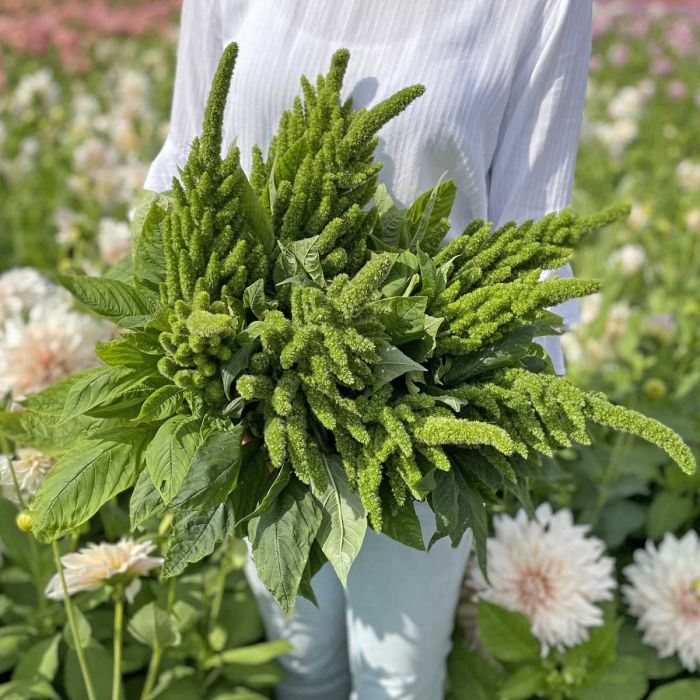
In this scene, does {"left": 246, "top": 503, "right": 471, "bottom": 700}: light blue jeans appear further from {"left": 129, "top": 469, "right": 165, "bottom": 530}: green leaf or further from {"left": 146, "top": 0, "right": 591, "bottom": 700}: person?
{"left": 129, "top": 469, "right": 165, "bottom": 530}: green leaf

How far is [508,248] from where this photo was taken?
0.83 metres

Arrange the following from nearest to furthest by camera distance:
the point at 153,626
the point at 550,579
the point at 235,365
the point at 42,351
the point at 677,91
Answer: the point at 235,365 < the point at 153,626 < the point at 42,351 < the point at 550,579 < the point at 677,91

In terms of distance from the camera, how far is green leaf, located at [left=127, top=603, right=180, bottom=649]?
44.4 inches

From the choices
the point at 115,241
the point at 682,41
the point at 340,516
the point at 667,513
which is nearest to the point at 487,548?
the point at 667,513

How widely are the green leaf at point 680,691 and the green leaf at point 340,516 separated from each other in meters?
0.87

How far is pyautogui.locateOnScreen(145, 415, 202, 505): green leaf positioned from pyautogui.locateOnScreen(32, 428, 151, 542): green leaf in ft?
0.15

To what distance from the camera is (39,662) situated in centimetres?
124

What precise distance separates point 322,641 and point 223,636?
6.9 inches

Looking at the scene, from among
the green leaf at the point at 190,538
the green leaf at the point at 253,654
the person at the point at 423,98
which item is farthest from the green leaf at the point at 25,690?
the green leaf at the point at 190,538

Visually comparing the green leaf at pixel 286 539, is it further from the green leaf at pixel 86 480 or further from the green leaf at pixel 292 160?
the green leaf at pixel 292 160

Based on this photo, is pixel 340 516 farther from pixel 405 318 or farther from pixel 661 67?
pixel 661 67

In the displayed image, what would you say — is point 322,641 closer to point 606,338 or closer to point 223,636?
point 223,636

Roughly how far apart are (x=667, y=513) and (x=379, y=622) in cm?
83

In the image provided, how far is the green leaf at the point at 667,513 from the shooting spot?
1.64 m
